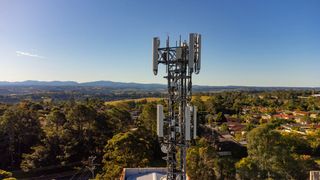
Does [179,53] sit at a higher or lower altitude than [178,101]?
higher

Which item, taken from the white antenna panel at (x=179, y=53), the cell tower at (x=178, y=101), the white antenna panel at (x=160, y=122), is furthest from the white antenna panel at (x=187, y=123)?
the white antenna panel at (x=179, y=53)

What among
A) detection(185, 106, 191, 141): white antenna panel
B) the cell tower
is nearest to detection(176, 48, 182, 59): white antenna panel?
the cell tower

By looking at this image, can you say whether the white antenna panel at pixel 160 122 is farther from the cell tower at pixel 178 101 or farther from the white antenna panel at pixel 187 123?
the white antenna panel at pixel 187 123

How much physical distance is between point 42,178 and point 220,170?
556 inches

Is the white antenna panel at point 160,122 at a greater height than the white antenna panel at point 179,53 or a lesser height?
lesser

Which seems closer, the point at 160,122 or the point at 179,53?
the point at 179,53

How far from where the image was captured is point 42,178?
60.0 feet

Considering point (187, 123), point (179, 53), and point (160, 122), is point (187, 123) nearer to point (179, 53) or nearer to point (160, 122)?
point (160, 122)

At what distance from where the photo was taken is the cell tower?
5215 mm

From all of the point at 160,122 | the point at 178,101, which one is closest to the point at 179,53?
the point at 178,101

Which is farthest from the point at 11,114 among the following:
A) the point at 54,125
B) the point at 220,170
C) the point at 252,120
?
the point at 252,120

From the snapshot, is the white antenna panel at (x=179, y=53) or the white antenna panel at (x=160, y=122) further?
the white antenna panel at (x=160, y=122)

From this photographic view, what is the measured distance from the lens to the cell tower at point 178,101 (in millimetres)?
5215

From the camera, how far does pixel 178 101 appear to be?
5379 mm
